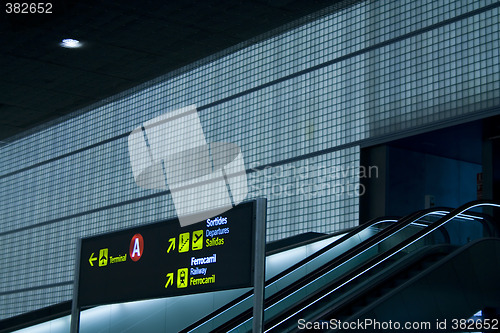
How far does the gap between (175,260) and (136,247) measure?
0.76 m

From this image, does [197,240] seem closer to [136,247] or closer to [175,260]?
[175,260]

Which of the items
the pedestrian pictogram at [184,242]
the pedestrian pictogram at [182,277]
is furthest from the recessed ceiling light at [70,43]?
the pedestrian pictogram at [182,277]

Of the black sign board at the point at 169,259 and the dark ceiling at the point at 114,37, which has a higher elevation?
the dark ceiling at the point at 114,37

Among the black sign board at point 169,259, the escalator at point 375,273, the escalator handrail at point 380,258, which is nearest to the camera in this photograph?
the black sign board at point 169,259

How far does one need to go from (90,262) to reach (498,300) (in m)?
4.66

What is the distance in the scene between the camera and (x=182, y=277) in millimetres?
7379

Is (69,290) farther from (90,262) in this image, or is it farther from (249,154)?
(90,262)

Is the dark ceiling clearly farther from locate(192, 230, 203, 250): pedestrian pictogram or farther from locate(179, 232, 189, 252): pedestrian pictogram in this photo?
locate(192, 230, 203, 250): pedestrian pictogram

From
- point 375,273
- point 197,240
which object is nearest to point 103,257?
point 197,240

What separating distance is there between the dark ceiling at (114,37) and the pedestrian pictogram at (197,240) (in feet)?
15.4

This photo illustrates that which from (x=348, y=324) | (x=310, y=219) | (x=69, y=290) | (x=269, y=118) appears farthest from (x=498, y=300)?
(x=69, y=290)

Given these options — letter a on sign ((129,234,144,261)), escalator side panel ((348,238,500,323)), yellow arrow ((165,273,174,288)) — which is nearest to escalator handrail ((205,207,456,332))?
Result: escalator side panel ((348,238,500,323))

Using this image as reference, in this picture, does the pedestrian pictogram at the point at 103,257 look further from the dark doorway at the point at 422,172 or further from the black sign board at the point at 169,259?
the dark doorway at the point at 422,172

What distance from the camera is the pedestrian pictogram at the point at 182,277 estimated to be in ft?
24.1
